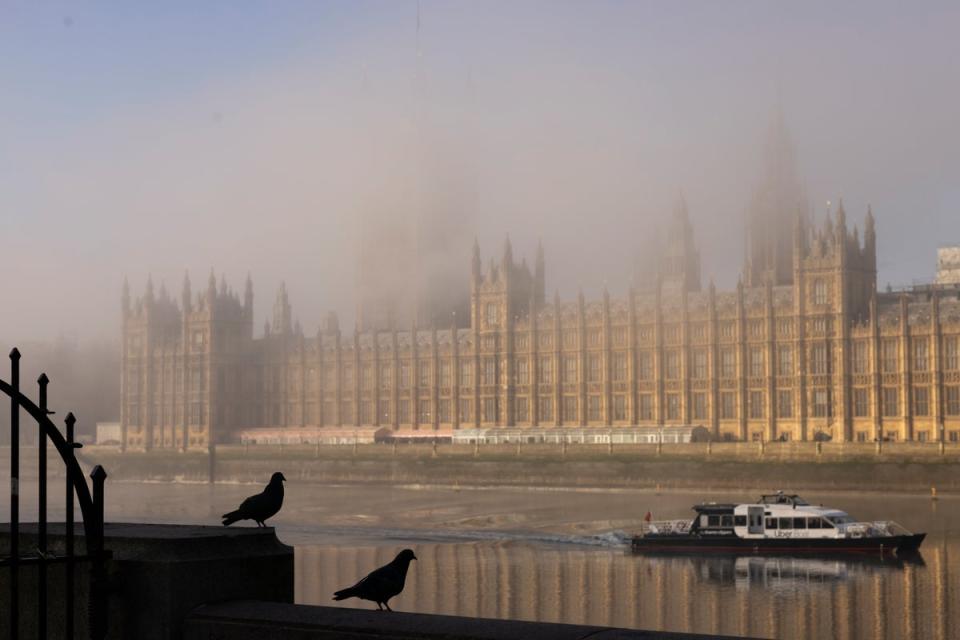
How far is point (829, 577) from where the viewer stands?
52.2m

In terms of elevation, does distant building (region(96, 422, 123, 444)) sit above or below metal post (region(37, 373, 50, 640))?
below

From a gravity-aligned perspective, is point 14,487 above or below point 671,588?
above

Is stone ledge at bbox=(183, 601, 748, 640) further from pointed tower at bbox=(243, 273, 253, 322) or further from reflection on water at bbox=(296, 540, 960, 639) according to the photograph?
pointed tower at bbox=(243, 273, 253, 322)

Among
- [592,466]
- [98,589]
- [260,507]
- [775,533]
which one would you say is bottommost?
[775,533]

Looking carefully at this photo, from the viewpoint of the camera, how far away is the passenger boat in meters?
60.3

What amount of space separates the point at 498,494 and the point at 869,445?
29.5 metres

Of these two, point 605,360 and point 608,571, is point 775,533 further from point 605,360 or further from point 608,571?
point 605,360

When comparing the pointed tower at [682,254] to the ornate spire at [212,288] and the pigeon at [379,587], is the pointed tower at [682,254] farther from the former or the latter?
the pigeon at [379,587]

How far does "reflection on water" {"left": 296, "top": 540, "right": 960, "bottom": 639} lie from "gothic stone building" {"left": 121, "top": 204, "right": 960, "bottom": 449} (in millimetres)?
52549

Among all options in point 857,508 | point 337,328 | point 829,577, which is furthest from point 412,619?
point 337,328

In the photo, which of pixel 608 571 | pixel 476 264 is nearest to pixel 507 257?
pixel 476 264

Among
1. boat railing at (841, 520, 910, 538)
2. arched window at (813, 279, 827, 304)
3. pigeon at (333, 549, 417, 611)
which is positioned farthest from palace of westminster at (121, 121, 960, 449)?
pigeon at (333, 549, 417, 611)

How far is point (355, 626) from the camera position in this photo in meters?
9.16

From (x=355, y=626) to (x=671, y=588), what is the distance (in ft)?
135
